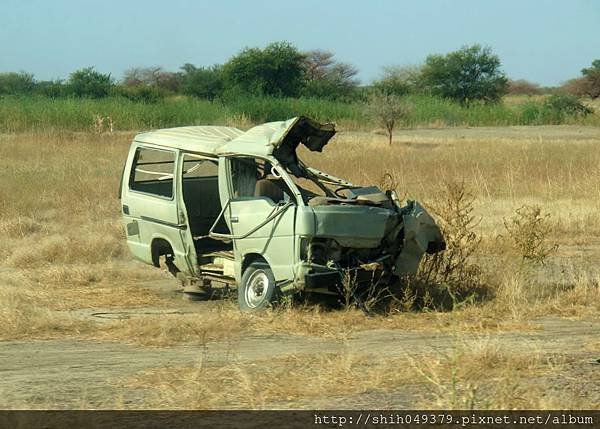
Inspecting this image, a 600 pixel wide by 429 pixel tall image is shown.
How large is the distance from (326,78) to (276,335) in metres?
69.1

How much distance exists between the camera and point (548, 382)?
21.5ft

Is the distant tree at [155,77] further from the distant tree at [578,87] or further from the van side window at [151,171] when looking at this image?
the van side window at [151,171]

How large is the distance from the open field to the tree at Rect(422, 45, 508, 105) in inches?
2160

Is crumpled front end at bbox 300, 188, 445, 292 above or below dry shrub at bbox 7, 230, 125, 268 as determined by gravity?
above

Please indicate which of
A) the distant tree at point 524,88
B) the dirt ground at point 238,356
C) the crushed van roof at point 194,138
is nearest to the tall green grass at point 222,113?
the crushed van roof at point 194,138

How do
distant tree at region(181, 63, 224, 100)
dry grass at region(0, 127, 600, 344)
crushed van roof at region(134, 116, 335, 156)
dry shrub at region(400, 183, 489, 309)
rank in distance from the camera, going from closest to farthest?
dry grass at region(0, 127, 600, 344) < crushed van roof at region(134, 116, 335, 156) < dry shrub at region(400, 183, 489, 309) < distant tree at region(181, 63, 224, 100)

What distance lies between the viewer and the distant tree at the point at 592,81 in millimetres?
81062

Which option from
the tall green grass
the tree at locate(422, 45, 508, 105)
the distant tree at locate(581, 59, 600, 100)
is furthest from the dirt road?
the distant tree at locate(581, 59, 600, 100)

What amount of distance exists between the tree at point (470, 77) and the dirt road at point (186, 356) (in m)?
64.4

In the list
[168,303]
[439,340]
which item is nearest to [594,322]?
[439,340]

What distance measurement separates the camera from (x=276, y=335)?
29.8 feet

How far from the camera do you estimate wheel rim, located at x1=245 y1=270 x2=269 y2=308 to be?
33.8 ft

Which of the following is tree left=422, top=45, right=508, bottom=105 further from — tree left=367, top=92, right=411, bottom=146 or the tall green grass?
tree left=367, top=92, right=411, bottom=146

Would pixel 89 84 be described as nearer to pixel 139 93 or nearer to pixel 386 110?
pixel 139 93
